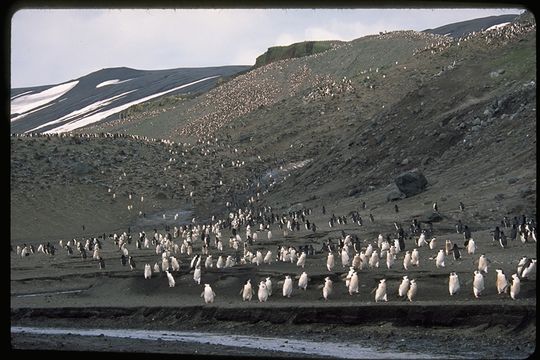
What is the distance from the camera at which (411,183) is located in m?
30.4

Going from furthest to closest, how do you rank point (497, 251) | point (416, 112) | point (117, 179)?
point (117, 179) → point (416, 112) → point (497, 251)

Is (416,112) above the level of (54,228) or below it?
above

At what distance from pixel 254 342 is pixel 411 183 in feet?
56.1

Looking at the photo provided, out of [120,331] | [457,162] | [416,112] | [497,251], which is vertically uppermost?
[416,112]

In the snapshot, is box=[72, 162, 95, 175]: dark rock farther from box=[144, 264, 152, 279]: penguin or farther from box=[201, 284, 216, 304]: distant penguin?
box=[201, 284, 216, 304]: distant penguin

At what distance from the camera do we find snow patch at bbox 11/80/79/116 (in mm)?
113500

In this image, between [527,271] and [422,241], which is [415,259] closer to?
[422,241]

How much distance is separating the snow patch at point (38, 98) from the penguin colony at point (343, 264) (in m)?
87.5

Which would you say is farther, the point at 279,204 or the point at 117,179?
the point at 117,179

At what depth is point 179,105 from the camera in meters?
84.1

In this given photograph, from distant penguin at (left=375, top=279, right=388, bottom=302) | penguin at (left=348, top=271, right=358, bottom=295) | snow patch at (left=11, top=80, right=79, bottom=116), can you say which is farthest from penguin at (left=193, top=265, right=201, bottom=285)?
snow patch at (left=11, top=80, right=79, bottom=116)

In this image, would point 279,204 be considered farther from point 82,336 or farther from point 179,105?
point 179,105

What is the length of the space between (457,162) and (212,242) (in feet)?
31.7

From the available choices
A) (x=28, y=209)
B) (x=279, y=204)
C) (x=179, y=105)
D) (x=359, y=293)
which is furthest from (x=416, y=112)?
(x=179, y=105)
